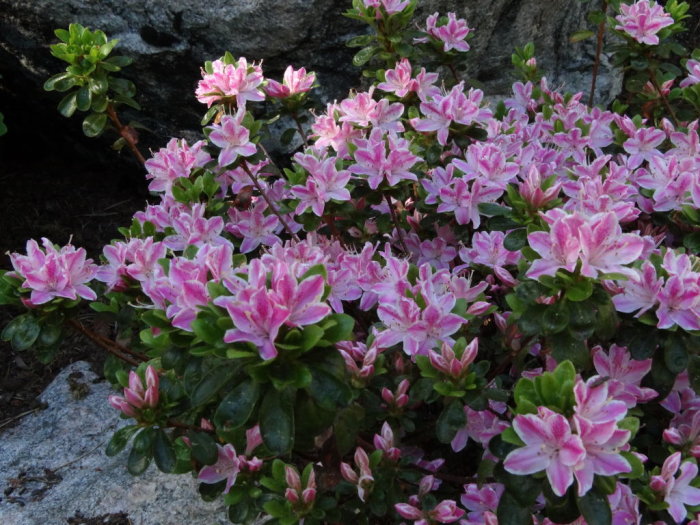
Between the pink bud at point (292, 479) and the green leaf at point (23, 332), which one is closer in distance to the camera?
the pink bud at point (292, 479)

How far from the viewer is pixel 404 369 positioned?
1.89 m

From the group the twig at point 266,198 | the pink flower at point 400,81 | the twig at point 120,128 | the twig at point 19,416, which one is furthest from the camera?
the twig at point 19,416

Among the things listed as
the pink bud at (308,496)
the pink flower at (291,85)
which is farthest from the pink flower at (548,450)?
the pink flower at (291,85)

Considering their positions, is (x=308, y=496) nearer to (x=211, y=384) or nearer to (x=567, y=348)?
(x=211, y=384)

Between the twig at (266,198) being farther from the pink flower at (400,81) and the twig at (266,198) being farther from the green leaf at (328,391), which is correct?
the green leaf at (328,391)

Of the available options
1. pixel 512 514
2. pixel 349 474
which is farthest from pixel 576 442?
pixel 349 474

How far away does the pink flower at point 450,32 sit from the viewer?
281 cm

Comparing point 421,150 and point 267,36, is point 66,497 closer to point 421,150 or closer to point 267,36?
point 421,150

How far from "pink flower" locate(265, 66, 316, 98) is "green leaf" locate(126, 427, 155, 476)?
4.54ft

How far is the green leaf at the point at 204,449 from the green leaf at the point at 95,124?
1.49 metres

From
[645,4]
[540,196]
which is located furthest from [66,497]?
[645,4]

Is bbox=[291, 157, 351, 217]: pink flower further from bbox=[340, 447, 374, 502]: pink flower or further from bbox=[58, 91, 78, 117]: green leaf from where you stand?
bbox=[58, 91, 78, 117]: green leaf

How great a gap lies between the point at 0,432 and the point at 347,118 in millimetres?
1986

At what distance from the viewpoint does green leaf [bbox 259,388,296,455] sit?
1403 mm
